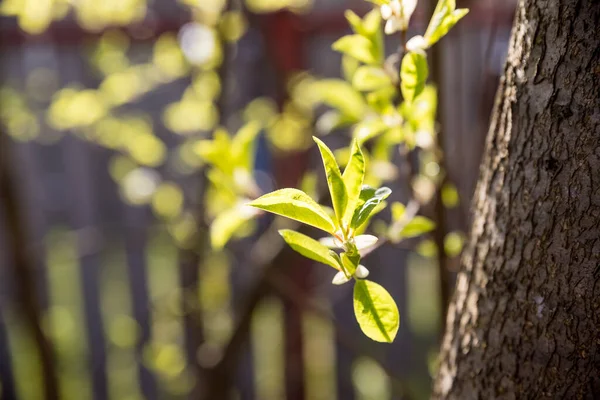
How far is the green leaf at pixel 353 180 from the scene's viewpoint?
19.2 inches

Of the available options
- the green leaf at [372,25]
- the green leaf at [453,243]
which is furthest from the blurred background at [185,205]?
the green leaf at [372,25]

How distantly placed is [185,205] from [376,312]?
2171mm

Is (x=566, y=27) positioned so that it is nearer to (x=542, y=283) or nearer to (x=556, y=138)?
(x=556, y=138)

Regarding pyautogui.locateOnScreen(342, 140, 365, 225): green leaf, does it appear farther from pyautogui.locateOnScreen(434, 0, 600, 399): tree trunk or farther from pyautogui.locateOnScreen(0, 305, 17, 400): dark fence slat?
pyautogui.locateOnScreen(0, 305, 17, 400): dark fence slat

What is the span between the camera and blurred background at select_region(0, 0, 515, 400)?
66.2 inches

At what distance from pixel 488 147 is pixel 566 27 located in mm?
139

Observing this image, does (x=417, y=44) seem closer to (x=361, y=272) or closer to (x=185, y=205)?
(x=361, y=272)

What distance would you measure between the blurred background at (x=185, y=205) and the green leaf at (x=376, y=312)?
17.6 inches

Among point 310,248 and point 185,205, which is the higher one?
point 310,248

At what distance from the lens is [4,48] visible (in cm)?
247

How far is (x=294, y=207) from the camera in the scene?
0.47m

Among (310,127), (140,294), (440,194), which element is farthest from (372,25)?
(140,294)

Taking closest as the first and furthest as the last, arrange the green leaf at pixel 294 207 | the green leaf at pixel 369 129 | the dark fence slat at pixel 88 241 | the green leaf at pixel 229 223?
the green leaf at pixel 294 207 → the green leaf at pixel 369 129 → the green leaf at pixel 229 223 → the dark fence slat at pixel 88 241

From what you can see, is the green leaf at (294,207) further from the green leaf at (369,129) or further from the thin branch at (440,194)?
the thin branch at (440,194)
